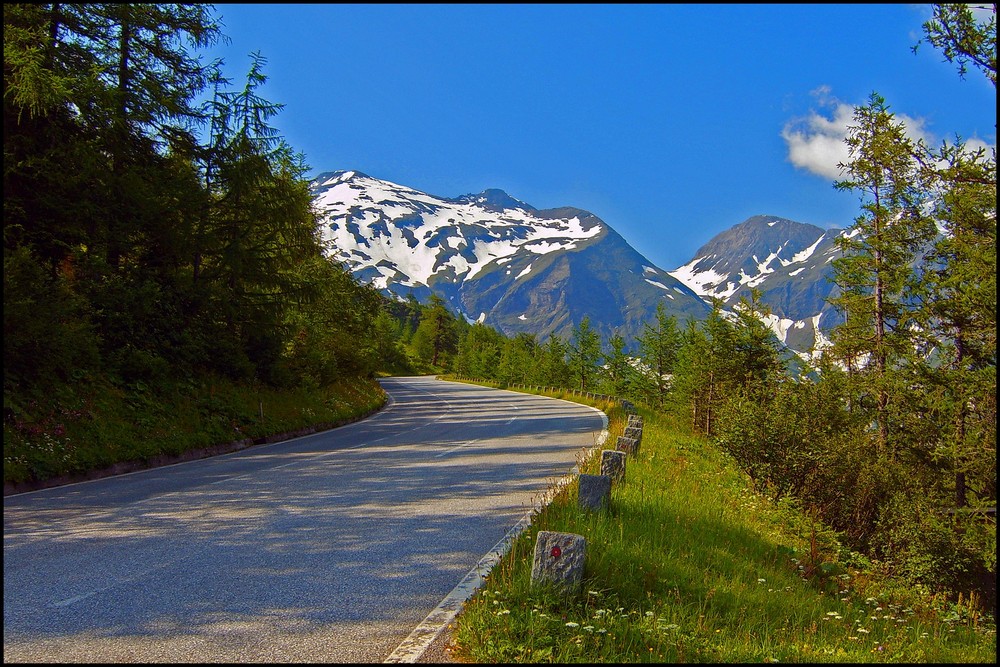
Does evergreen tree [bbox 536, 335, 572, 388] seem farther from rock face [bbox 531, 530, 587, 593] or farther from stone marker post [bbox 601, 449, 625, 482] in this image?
rock face [bbox 531, 530, 587, 593]

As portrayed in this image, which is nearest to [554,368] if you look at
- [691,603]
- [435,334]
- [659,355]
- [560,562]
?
[659,355]

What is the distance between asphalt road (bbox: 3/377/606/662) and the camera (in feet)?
14.1

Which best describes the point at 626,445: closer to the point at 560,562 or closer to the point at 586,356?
the point at 560,562

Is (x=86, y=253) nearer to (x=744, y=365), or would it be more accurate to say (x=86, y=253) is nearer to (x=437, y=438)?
(x=437, y=438)

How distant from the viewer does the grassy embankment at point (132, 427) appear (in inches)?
414

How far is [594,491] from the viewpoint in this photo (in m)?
7.27

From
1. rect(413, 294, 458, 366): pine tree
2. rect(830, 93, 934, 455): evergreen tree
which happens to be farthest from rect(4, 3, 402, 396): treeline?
rect(413, 294, 458, 366): pine tree

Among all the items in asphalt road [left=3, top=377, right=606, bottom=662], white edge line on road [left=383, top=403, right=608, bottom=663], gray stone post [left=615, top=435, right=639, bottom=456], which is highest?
gray stone post [left=615, top=435, right=639, bottom=456]

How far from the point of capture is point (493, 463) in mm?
12828

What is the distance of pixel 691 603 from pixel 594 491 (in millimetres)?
2149

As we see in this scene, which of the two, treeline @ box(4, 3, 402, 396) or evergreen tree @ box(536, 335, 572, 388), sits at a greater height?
treeline @ box(4, 3, 402, 396)

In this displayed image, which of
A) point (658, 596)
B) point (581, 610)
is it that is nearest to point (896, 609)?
point (658, 596)

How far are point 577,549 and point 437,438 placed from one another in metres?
13.2

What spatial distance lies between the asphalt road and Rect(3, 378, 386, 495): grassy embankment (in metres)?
0.64
